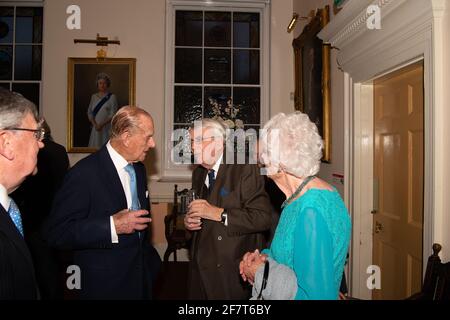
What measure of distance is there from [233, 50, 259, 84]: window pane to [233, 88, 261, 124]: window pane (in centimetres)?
15

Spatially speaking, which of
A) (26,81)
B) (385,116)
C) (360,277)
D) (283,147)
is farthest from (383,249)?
(26,81)

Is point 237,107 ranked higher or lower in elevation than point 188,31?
lower

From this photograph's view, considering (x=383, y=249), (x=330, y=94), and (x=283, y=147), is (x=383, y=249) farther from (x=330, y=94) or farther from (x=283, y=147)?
(x=283, y=147)

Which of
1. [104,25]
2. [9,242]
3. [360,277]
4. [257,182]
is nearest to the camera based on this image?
[9,242]

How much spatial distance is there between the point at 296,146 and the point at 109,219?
1.05m

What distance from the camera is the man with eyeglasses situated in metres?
1.12

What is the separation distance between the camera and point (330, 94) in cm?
387

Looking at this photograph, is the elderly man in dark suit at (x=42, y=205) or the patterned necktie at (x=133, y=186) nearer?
the patterned necktie at (x=133, y=186)

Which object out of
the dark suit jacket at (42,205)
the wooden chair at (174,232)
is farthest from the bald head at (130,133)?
the wooden chair at (174,232)

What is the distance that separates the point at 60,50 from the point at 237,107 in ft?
9.73

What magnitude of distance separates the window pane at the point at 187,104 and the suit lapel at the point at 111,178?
12.3ft

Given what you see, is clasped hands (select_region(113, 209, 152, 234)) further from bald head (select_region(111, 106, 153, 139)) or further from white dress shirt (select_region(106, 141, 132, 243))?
bald head (select_region(111, 106, 153, 139))

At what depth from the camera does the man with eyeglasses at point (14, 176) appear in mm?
1123

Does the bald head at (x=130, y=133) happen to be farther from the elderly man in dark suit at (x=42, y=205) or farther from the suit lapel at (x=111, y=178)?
the elderly man in dark suit at (x=42, y=205)
